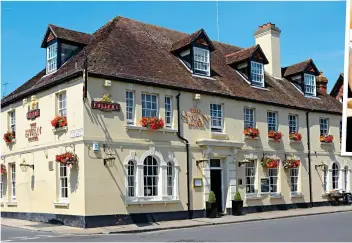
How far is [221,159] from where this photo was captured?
22.7 meters

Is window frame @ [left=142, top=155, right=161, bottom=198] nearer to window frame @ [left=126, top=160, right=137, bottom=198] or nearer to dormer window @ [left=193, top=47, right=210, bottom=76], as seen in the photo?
window frame @ [left=126, top=160, right=137, bottom=198]

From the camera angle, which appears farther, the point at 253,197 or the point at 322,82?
the point at 322,82

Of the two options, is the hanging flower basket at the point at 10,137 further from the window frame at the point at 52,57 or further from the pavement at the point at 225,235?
→ the pavement at the point at 225,235

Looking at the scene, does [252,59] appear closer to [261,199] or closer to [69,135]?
[261,199]

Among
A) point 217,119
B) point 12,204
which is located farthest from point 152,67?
point 12,204

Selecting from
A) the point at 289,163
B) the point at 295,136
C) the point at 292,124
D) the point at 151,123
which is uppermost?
the point at 292,124

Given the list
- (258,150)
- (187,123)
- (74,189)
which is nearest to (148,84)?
(187,123)

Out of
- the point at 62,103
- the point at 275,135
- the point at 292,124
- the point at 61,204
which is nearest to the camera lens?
the point at 61,204

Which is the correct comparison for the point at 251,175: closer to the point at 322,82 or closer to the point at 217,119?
the point at 217,119

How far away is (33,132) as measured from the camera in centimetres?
2138

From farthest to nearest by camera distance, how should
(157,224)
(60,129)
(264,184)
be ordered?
1. (264,184)
2. (60,129)
3. (157,224)

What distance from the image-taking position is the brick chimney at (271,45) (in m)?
29.3

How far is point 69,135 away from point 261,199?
10.6 m

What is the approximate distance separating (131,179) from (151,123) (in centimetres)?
240
